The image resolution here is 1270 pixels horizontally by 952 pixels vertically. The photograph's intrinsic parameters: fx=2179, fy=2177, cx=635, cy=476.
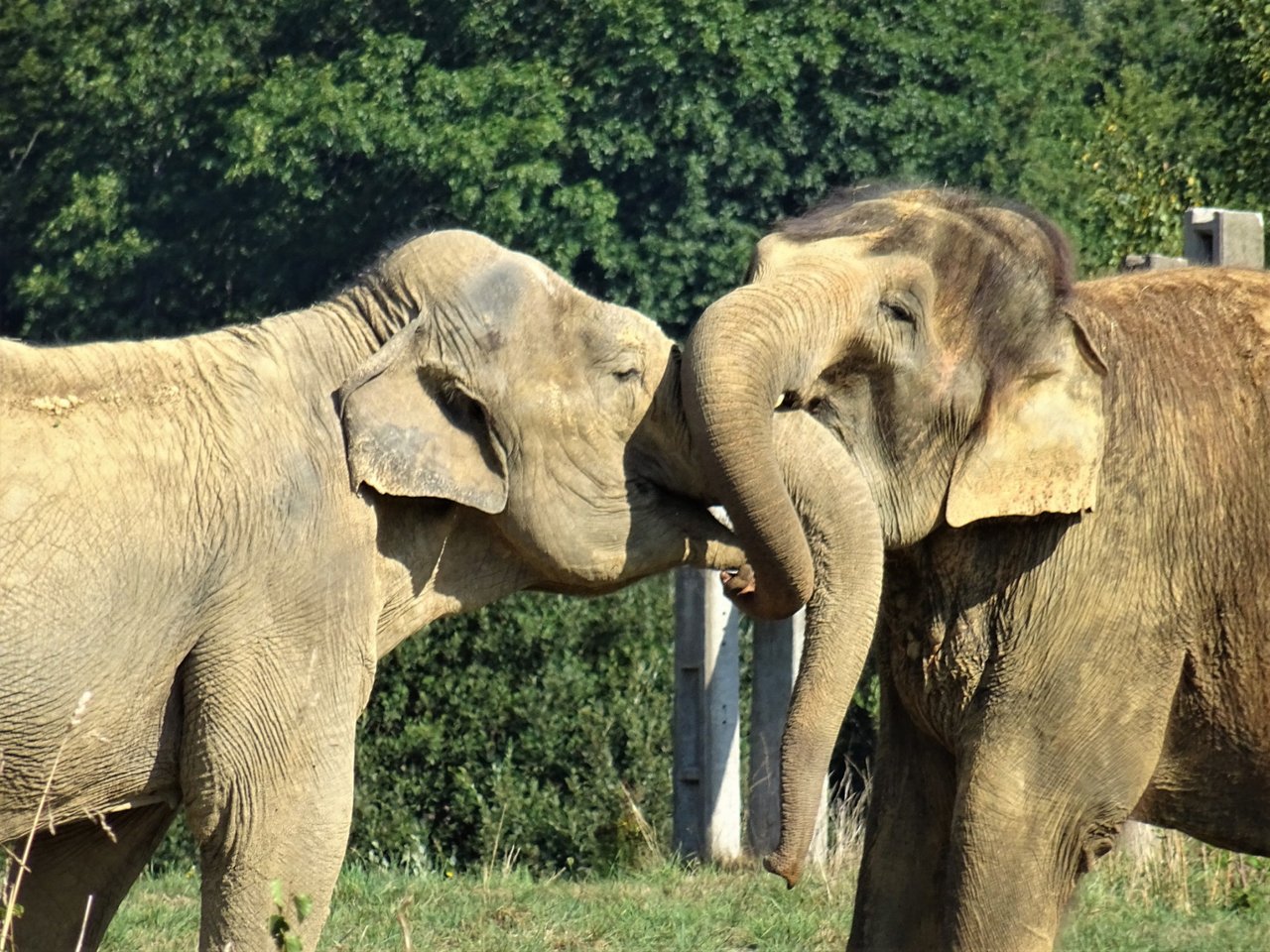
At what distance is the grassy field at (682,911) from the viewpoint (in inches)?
294

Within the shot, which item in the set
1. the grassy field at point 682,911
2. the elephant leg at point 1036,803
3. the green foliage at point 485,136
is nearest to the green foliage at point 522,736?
the grassy field at point 682,911

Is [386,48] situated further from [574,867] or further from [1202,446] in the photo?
[1202,446]

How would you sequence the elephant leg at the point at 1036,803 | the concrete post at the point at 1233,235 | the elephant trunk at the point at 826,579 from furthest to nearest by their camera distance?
1. the concrete post at the point at 1233,235
2. the elephant leg at the point at 1036,803
3. the elephant trunk at the point at 826,579

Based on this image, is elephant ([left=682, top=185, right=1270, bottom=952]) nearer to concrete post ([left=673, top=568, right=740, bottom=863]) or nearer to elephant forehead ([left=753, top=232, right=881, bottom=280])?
elephant forehead ([left=753, top=232, right=881, bottom=280])

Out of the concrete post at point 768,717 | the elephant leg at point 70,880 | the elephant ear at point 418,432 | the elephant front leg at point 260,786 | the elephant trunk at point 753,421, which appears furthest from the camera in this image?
the concrete post at point 768,717

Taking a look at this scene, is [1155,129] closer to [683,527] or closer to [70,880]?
[683,527]

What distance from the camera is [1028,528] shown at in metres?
5.68

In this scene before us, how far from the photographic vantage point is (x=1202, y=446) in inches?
222

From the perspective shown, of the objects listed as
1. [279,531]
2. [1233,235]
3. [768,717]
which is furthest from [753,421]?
[768,717]

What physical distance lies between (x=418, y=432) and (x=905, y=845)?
6.47ft

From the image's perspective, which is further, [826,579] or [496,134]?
[496,134]

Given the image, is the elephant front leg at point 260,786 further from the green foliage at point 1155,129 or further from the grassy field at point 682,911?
the green foliage at point 1155,129

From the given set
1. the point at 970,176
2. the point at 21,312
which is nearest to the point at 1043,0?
the point at 970,176

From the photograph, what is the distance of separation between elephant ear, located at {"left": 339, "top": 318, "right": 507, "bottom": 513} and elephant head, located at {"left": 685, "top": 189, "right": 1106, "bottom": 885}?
0.54 metres
